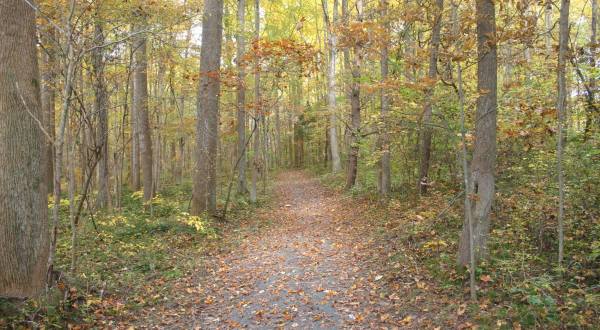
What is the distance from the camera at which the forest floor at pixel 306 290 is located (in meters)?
5.27

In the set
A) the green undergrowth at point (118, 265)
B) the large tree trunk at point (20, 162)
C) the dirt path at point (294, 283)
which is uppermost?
the large tree trunk at point (20, 162)

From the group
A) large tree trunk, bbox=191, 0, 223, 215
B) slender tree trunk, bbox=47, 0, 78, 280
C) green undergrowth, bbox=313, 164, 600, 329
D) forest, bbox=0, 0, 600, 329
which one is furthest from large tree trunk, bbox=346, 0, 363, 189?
slender tree trunk, bbox=47, 0, 78, 280

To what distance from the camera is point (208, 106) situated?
35.5 ft

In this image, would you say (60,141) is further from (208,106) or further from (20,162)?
(208,106)

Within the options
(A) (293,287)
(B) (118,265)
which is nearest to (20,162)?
(B) (118,265)

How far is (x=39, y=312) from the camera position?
15.1 feet

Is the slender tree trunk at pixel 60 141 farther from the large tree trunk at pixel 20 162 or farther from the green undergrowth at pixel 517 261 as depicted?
the green undergrowth at pixel 517 261

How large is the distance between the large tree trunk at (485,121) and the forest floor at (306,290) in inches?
55.6

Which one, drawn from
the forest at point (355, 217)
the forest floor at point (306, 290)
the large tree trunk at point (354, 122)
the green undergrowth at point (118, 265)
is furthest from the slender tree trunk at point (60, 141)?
the large tree trunk at point (354, 122)

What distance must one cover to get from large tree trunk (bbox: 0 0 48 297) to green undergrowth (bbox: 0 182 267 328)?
358 mm

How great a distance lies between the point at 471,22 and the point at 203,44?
7351 mm

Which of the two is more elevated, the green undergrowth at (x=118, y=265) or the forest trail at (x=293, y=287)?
the green undergrowth at (x=118, y=265)

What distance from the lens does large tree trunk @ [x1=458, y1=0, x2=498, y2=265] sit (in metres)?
5.32

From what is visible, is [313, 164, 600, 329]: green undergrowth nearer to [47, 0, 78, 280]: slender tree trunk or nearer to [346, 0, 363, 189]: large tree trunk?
[47, 0, 78, 280]: slender tree trunk
